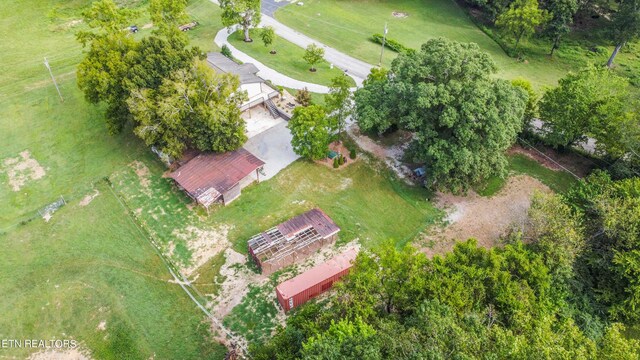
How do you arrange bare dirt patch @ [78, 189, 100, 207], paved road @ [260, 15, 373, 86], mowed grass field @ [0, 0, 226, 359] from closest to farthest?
mowed grass field @ [0, 0, 226, 359]
bare dirt patch @ [78, 189, 100, 207]
paved road @ [260, 15, 373, 86]

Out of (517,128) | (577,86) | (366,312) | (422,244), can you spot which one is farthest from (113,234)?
(577,86)

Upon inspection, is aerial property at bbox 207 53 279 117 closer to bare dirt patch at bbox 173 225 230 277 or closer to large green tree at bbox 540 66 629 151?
bare dirt patch at bbox 173 225 230 277

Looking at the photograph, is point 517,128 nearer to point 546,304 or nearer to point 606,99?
point 606,99

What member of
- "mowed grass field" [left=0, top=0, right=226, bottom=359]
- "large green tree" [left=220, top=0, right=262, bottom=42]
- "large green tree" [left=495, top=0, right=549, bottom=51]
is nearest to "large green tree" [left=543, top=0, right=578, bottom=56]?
"large green tree" [left=495, top=0, right=549, bottom=51]

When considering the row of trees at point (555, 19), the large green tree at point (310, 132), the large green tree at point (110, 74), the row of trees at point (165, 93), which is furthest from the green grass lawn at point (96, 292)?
the row of trees at point (555, 19)

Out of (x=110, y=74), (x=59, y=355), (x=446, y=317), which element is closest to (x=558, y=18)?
(x=446, y=317)

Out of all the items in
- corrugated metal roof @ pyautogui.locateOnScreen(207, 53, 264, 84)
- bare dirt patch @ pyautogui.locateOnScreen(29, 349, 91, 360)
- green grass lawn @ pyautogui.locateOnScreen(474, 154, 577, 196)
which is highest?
corrugated metal roof @ pyautogui.locateOnScreen(207, 53, 264, 84)
